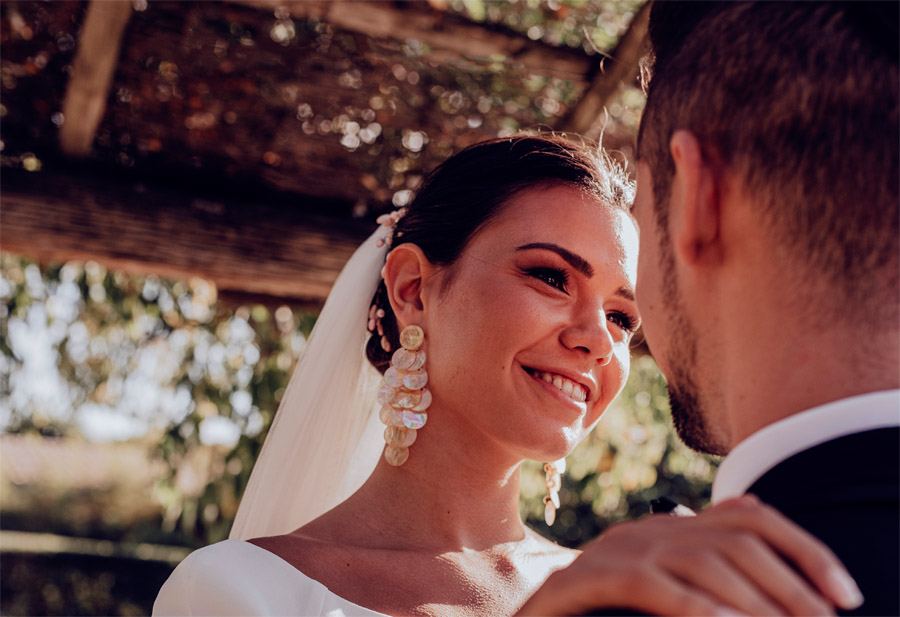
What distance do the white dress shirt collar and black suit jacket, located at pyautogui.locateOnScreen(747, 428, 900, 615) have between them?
0.05 ft

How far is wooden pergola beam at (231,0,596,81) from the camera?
12.5 ft

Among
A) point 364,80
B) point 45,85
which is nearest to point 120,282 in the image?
point 45,85

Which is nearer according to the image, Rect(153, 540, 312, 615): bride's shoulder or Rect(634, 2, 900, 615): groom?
Rect(634, 2, 900, 615): groom

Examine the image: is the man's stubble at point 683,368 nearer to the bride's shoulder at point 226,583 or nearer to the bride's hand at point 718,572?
the bride's hand at point 718,572

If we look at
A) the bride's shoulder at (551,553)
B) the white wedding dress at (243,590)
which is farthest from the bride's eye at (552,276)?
the white wedding dress at (243,590)

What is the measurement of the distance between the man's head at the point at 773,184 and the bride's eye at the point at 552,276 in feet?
3.63

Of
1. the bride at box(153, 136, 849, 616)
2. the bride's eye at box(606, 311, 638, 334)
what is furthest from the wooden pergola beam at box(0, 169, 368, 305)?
the bride's eye at box(606, 311, 638, 334)

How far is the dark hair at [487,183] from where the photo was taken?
9.20 ft

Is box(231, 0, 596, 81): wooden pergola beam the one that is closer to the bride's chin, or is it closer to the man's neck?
the bride's chin

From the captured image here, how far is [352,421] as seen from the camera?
3207 millimetres

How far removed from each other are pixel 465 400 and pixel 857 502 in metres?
1.53

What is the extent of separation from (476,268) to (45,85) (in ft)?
8.42

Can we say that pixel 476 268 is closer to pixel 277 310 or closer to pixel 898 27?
pixel 898 27

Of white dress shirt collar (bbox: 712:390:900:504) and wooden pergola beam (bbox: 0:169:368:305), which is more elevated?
white dress shirt collar (bbox: 712:390:900:504)
